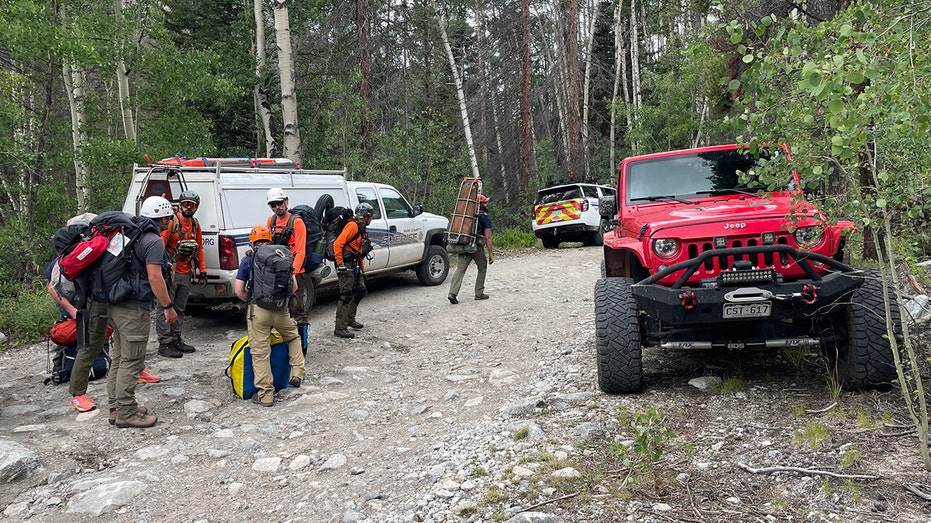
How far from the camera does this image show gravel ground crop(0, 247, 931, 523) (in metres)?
3.20

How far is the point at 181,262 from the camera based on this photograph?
696cm

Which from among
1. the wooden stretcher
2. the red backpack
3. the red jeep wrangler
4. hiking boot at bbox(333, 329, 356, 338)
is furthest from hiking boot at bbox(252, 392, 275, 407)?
the wooden stretcher

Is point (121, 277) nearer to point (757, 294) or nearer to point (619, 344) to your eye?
point (619, 344)

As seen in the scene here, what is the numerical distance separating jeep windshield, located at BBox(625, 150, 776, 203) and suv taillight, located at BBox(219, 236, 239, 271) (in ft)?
15.2

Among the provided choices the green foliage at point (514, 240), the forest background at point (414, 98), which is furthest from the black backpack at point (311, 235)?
the green foliage at point (514, 240)

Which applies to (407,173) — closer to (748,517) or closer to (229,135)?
(229,135)

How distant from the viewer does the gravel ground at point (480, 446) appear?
3.20m

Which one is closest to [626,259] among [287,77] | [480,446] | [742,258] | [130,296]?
[742,258]

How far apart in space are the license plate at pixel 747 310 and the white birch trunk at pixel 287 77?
32.2ft

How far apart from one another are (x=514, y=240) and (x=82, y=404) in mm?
14079

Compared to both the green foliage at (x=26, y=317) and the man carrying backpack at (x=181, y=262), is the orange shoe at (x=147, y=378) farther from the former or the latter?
the green foliage at (x=26, y=317)

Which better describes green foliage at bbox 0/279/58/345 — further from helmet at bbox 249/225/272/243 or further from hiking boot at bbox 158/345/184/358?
helmet at bbox 249/225/272/243

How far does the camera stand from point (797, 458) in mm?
3475

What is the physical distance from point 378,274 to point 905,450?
25.5 feet
